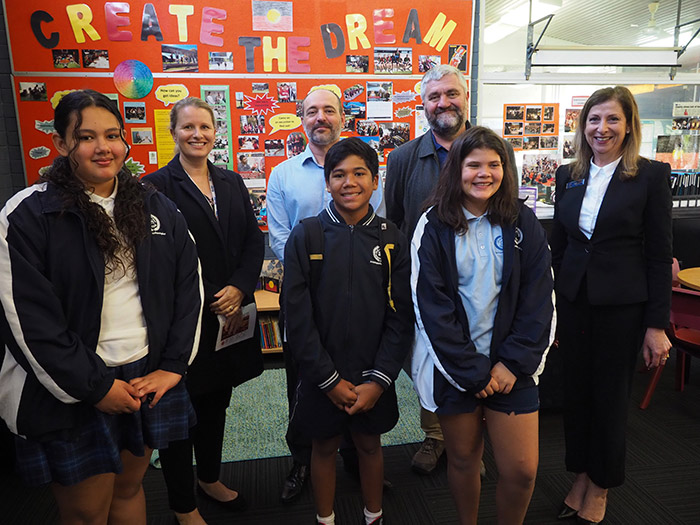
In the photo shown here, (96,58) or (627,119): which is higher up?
(96,58)

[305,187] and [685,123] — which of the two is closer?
[305,187]

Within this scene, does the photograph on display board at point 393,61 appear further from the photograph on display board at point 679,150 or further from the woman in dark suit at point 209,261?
the photograph on display board at point 679,150

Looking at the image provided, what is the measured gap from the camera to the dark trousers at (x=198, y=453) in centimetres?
171

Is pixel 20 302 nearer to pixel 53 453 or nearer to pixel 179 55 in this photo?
pixel 53 453

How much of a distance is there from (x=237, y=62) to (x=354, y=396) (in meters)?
2.66

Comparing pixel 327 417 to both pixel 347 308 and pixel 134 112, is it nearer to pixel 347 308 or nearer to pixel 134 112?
pixel 347 308

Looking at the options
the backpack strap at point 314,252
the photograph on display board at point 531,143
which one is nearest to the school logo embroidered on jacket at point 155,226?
the backpack strap at point 314,252

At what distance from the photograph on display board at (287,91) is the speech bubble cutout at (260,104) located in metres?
0.06

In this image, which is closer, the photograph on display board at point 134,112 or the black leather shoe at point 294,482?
the black leather shoe at point 294,482

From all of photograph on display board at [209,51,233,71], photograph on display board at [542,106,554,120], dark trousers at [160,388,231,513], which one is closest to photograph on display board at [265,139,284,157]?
photograph on display board at [209,51,233,71]

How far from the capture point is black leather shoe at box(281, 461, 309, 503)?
6.75 feet

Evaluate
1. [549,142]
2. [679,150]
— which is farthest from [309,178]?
[679,150]

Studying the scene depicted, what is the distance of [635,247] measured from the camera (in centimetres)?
176

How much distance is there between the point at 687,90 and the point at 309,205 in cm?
405
